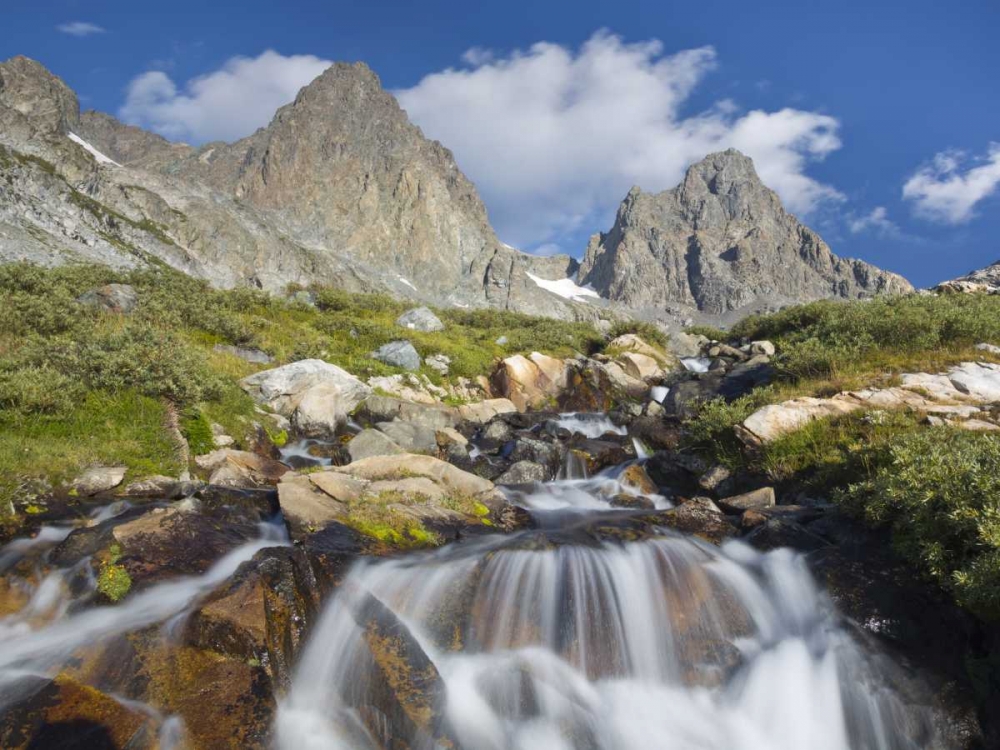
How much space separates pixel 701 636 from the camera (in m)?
6.67

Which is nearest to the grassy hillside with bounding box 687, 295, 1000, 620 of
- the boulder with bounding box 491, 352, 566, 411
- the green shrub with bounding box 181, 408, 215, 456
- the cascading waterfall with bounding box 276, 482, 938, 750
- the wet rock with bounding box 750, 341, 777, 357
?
the cascading waterfall with bounding box 276, 482, 938, 750

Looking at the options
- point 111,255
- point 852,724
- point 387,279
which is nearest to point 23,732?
point 852,724

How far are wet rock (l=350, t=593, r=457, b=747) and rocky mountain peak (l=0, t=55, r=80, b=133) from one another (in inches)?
6552

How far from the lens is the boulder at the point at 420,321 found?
88.7ft

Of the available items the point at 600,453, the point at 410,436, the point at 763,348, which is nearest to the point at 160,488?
the point at 410,436

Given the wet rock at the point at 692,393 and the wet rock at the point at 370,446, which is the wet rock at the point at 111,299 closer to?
the wet rock at the point at 370,446

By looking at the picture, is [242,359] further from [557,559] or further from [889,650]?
[889,650]

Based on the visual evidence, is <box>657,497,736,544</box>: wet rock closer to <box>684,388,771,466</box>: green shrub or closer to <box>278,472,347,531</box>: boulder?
<box>684,388,771,466</box>: green shrub

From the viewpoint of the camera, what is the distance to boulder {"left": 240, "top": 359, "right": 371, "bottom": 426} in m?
14.9

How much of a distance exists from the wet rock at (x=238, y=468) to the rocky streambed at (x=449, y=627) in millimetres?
480

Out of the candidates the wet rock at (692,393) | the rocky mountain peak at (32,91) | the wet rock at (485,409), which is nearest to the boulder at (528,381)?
the wet rock at (485,409)

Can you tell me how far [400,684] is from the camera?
17.7 feet

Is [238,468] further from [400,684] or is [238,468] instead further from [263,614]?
[400,684]

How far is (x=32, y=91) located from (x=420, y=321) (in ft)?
590
